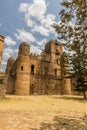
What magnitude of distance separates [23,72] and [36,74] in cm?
432

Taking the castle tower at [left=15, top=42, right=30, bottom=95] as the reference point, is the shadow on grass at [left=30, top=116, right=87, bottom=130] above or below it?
below

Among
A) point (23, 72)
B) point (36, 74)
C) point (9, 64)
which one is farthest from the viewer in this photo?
point (9, 64)

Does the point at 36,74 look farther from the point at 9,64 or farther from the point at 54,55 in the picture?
the point at 9,64

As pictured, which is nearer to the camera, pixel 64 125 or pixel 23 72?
pixel 64 125

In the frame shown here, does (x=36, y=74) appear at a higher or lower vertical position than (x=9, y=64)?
lower

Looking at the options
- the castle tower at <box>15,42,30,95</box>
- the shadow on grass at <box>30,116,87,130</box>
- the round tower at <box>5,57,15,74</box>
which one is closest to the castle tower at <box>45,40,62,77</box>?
the castle tower at <box>15,42,30,95</box>

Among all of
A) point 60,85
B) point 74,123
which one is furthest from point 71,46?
point 60,85

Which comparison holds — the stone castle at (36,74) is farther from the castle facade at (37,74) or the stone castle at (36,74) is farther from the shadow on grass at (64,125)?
the shadow on grass at (64,125)

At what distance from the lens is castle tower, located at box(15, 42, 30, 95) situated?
34750 mm

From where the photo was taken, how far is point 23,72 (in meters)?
36.0

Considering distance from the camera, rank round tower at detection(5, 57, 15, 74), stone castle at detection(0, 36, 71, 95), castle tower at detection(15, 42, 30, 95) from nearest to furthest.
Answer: castle tower at detection(15, 42, 30, 95), stone castle at detection(0, 36, 71, 95), round tower at detection(5, 57, 15, 74)

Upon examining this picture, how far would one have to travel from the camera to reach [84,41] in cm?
1136

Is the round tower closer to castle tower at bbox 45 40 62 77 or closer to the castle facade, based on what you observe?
the castle facade

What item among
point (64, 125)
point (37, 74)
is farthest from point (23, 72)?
point (64, 125)
